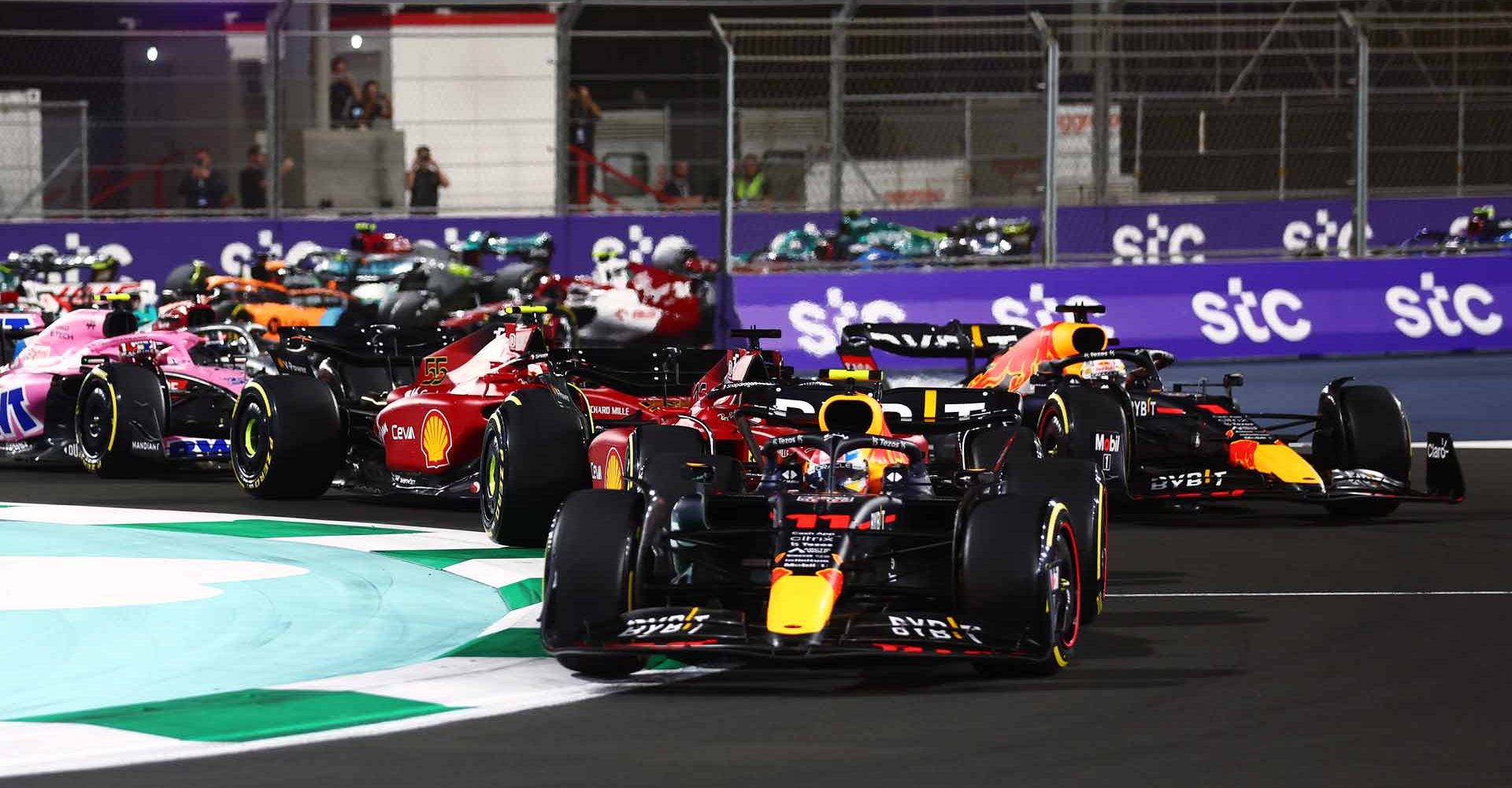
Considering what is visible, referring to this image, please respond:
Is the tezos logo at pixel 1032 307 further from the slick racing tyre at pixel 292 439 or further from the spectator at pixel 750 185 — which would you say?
the slick racing tyre at pixel 292 439

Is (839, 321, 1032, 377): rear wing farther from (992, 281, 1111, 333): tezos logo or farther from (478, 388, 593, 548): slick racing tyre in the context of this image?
(992, 281, 1111, 333): tezos logo

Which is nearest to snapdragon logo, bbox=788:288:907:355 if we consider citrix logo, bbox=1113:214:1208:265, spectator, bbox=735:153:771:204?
spectator, bbox=735:153:771:204

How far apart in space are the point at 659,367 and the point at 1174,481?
325 cm

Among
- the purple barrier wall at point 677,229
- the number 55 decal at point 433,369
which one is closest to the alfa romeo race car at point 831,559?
the number 55 decal at point 433,369

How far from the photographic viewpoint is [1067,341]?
50.9 ft

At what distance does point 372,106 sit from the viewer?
2998 cm

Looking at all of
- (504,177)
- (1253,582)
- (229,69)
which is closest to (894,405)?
(1253,582)

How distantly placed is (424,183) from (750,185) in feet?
13.4

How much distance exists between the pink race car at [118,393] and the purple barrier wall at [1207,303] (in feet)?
20.1

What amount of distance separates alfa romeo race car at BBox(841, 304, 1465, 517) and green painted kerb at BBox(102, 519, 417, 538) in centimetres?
385

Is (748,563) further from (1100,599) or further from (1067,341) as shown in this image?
(1067,341)

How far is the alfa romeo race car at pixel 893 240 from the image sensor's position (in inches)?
1127

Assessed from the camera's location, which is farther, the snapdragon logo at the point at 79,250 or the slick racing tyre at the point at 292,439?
the snapdragon logo at the point at 79,250

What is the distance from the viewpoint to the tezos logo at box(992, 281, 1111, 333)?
880 inches
